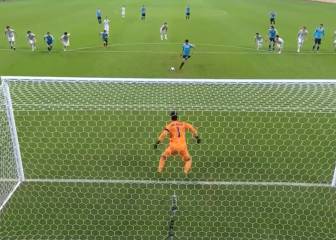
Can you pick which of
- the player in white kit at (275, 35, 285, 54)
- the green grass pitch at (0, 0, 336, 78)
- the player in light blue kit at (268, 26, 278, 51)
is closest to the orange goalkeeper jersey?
A: the green grass pitch at (0, 0, 336, 78)

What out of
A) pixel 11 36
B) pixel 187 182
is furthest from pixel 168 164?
pixel 11 36

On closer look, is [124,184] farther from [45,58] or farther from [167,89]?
[45,58]

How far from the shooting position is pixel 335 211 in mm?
8219

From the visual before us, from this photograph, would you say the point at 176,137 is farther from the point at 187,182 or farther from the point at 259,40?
the point at 259,40

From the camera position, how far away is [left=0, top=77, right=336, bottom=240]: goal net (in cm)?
786

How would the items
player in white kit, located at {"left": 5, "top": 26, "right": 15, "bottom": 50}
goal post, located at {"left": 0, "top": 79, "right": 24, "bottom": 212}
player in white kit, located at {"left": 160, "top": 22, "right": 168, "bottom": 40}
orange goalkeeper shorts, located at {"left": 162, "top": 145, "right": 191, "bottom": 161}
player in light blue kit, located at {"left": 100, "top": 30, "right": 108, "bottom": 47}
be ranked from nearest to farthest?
goal post, located at {"left": 0, "top": 79, "right": 24, "bottom": 212} → orange goalkeeper shorts, located at {"left": 162, "top": 145, "right": 191, "bottom": 161} → player in white kit, located at {"left": 5, "top": 26, "right": 15, "bottom": 50} → player in light blue kit, located at {"left": 100, "top": 30, "right": 108, "bottom": 47} → player in white kit, located at {"left": 160, "top": 22, "right": 168, "bottom": 40}

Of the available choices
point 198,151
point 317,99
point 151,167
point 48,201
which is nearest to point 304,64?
point 317,99

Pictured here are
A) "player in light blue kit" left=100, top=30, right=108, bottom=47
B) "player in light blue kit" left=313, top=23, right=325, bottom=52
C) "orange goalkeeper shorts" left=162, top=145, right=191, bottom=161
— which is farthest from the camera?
"player in light blue kit" left=100, top=30, right=108, bottom=47

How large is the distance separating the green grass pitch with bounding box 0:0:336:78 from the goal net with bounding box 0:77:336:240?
18.8ft

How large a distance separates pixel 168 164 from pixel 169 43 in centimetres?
1672

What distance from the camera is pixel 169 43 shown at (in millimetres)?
25797

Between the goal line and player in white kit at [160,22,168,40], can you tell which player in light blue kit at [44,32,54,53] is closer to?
player in white kit at [160,22,168,40]

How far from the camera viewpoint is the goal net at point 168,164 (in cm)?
786

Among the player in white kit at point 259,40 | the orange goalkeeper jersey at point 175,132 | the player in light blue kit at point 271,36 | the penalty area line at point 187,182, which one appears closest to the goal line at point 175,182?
the penalty area line at point 187,182
